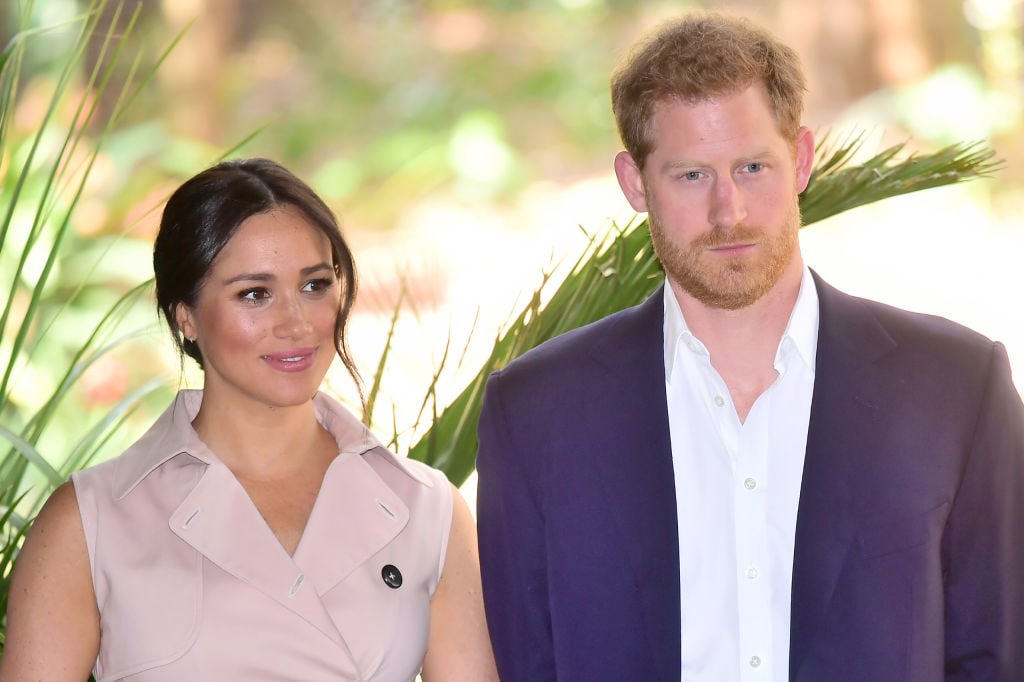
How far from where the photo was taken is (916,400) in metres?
1.79

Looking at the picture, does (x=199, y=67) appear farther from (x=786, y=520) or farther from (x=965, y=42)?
(x=786, y=520)

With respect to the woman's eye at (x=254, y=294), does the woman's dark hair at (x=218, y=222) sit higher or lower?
higher

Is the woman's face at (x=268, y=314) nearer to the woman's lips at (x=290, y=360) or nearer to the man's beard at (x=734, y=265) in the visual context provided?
the woman's lips at (x=290, y=360)

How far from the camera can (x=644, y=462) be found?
6.00 ft

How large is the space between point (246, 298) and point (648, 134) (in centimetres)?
60

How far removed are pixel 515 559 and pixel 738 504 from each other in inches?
12.5

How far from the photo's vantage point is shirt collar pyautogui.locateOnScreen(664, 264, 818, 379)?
6.03 feet

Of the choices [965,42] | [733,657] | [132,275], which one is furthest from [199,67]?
[733,657]

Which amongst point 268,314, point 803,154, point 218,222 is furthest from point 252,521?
point 803,154

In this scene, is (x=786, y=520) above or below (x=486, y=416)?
below

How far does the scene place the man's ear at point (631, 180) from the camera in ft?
6.28

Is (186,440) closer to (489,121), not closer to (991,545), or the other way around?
(991,545)

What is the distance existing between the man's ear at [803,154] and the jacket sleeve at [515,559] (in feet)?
1.68

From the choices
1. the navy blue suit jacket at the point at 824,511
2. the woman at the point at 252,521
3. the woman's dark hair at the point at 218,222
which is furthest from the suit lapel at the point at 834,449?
the woman's dark hair at the point at 218,222
